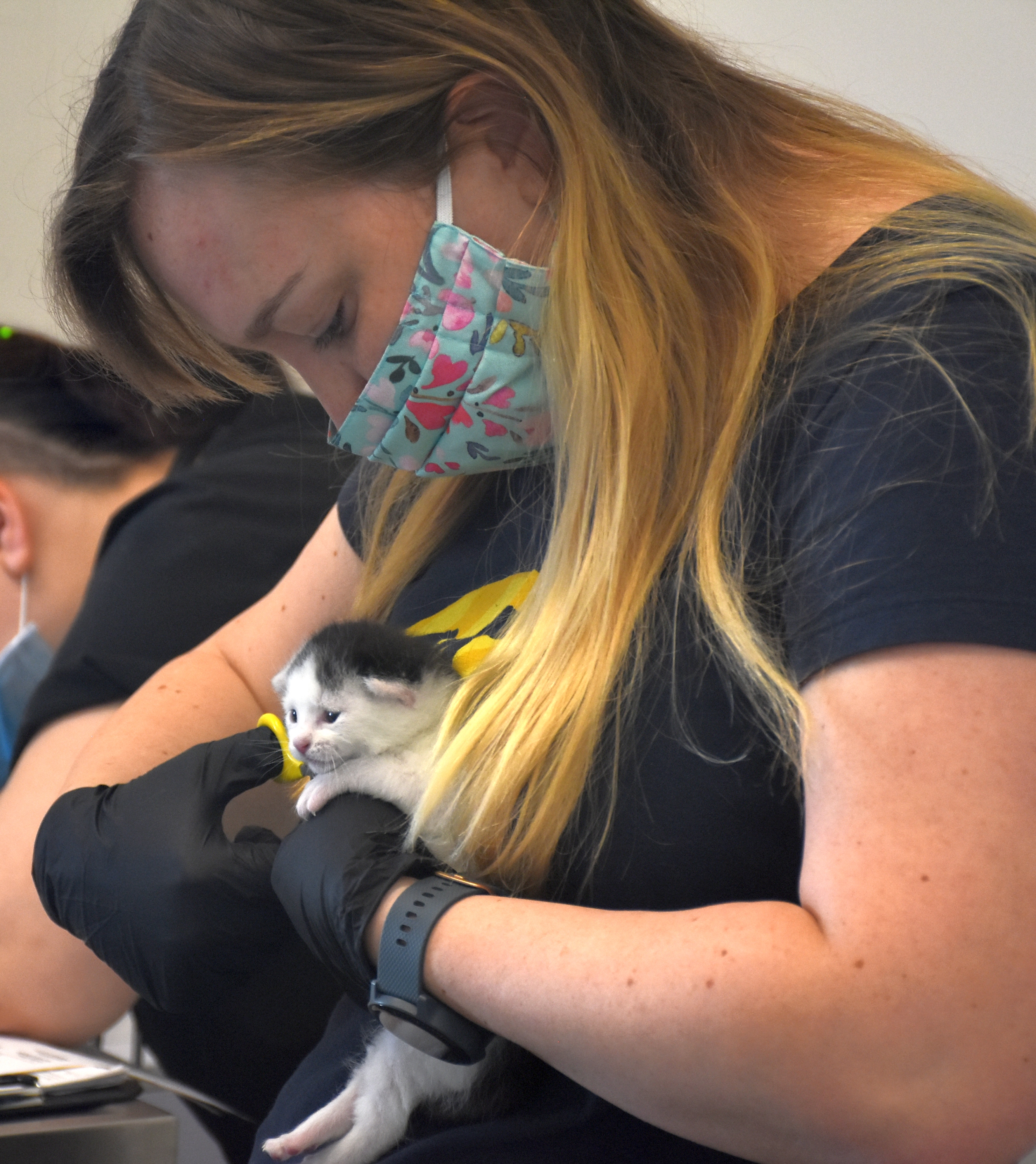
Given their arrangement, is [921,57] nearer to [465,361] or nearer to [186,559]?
[465,361]

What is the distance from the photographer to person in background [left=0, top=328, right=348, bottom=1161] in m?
1.46

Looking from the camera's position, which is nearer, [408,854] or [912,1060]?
[912,1060]

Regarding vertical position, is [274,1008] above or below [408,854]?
below

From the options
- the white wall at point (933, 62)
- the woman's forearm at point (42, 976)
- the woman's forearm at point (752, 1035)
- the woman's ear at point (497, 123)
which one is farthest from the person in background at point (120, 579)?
the white wall at point (933, 62)

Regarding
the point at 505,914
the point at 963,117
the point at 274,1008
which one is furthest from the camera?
the point at 963,117

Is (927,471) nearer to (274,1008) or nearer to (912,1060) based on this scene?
(912,1060)

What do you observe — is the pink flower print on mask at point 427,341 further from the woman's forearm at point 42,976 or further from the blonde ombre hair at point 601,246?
the woman's forearm at point 42,976

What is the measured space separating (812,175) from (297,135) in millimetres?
460

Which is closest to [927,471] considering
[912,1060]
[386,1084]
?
[912,1060]

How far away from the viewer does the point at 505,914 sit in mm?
782

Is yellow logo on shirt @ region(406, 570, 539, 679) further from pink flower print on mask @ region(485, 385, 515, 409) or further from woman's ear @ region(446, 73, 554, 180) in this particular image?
woman's ear @ region(446, 73, 554, 180)

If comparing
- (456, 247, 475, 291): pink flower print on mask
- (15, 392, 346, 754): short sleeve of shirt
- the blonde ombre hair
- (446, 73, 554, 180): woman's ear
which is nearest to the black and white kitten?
the blonde ombre hair

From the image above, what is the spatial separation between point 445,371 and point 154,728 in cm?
62

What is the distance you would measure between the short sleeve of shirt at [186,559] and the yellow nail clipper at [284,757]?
1.83 feet
